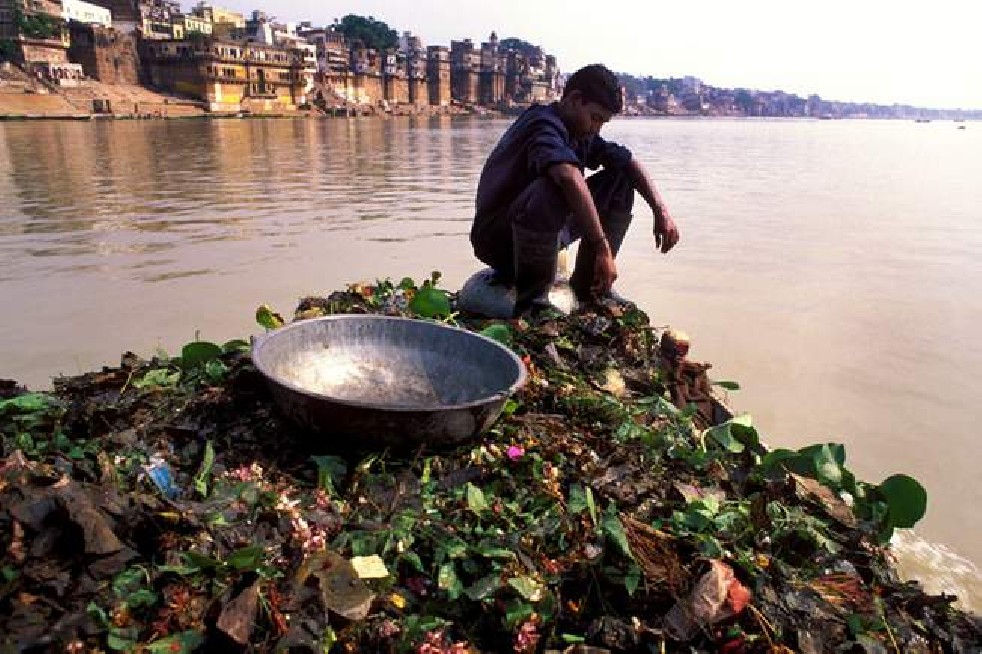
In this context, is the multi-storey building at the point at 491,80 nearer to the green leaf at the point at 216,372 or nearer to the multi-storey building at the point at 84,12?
the multi-storey building at the point at 84,12

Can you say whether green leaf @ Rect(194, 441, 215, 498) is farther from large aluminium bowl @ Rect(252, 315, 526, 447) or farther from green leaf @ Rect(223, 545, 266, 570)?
green leaf @ Rect(223, 545, 266, 570)

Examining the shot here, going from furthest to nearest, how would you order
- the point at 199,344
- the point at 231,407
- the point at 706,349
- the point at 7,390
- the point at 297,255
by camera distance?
the point at 297,255, the point at 706,349, the point at 199,344, the point at 7,390, the point at 231,407

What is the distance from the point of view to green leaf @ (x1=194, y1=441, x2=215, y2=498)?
78.1 inches

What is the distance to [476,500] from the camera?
2.02 metres

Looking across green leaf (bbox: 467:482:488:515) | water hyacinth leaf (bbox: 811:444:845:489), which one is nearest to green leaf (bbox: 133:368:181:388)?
green leaf (bbox: 467:482:488:515)

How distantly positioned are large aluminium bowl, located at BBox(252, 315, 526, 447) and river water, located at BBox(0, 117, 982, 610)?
1.87 meters

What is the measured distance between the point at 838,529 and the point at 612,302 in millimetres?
1937

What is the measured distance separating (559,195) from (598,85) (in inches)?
23.4

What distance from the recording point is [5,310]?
5.18m

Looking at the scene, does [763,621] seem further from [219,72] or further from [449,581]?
[219,72]

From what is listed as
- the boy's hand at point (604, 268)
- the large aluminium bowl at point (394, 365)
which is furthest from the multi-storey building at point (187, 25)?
the large aluminium bowl at point (394, 365)

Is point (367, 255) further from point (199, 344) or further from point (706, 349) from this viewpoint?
point (199, 344)

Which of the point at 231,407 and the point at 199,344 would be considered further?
the point at 199,344

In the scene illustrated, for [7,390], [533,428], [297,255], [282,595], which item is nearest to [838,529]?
[533,428]
